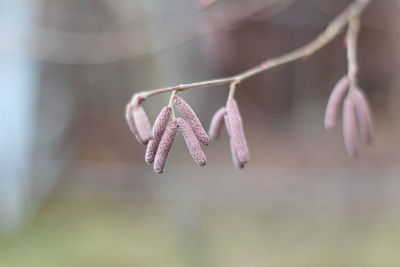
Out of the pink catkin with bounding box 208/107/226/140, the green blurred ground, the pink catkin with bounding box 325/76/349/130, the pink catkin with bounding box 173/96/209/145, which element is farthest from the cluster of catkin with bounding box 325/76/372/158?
the green blurred ground

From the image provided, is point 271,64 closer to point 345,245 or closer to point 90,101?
point 345,245

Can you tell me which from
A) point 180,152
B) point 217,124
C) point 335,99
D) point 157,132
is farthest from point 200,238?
point 157,132

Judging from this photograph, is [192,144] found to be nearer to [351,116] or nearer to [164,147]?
[164,147]

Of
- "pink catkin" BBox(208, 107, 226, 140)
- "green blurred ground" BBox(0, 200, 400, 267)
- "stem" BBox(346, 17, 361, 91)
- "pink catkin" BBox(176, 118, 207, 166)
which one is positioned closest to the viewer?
"pink catkin" BBox(176, 118, 207, 166)

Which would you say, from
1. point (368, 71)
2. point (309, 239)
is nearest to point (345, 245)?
point (309, 239)

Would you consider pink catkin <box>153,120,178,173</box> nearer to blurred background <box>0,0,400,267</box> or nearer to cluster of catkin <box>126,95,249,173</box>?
cluster of catkin <box>126,95,249,173</box>

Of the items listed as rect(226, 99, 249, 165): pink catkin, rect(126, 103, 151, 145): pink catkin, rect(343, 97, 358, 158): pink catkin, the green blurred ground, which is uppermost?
rect(126, 103, 151, 145): pink catkin
